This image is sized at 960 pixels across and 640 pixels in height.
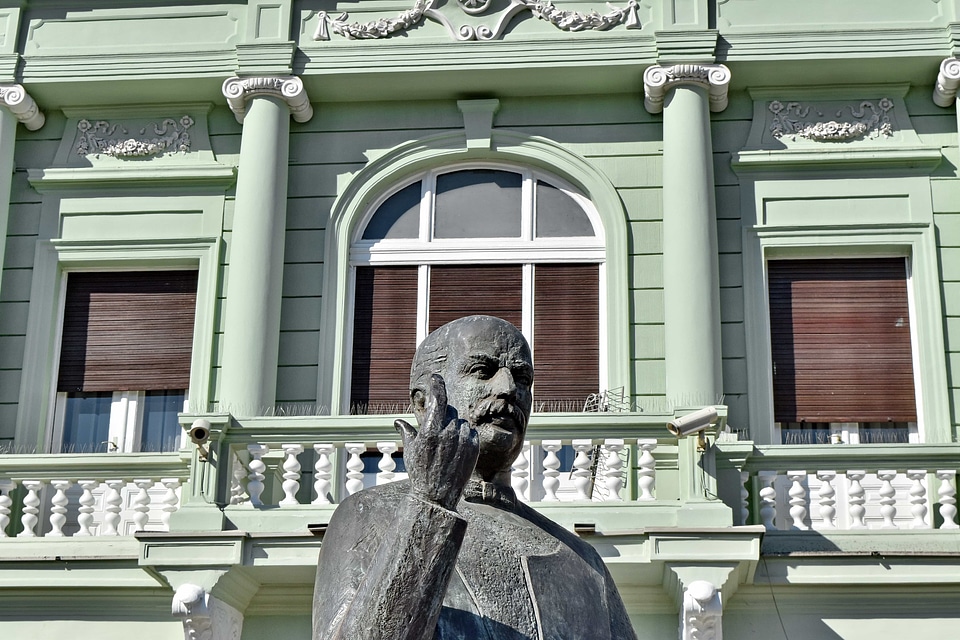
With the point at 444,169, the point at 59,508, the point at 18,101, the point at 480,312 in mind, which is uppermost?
the point at 18,101

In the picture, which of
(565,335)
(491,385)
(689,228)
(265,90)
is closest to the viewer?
(491,385)

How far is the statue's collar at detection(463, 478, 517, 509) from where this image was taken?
14.8 feet

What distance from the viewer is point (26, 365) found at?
12.9 metres

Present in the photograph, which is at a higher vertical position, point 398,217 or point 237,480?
point 398,217

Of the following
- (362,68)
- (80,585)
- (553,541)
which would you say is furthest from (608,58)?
(553,541)

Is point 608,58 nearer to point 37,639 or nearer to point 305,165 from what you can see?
point 305,165

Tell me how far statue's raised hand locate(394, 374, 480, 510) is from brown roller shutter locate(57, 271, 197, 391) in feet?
30.8

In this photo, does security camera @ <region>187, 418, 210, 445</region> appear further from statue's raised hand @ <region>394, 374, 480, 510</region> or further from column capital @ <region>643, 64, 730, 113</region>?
statue's raised hand @ <region>394, 374, 480, 510</region>

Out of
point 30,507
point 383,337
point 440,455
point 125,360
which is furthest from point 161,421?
point 440,455

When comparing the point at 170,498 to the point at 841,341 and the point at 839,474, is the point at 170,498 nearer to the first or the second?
the point at 839,474

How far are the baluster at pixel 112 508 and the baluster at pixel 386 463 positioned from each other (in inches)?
77.8

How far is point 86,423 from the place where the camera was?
12.9 m

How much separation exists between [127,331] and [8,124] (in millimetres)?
Result: 1985

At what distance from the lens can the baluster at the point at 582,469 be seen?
11.0 meters
